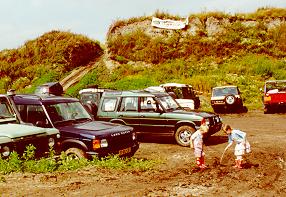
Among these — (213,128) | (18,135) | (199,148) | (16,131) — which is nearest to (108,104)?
(213,128)

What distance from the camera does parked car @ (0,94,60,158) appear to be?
8.79 meters

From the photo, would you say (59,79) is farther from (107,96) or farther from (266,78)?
(107,96)

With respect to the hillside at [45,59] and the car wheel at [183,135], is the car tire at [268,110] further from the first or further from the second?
the hillside at [45,59]

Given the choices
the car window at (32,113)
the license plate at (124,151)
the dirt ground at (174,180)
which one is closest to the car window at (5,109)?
the car window at (32,113)

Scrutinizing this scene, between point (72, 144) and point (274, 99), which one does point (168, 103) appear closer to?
point (72, 144)

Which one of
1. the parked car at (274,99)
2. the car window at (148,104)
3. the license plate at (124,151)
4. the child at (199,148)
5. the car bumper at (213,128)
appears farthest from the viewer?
the parked car at (274,99)

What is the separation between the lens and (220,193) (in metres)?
7.63

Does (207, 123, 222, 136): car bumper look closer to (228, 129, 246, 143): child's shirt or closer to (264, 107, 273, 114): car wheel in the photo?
(228, 129, 246, 143): child's shirt

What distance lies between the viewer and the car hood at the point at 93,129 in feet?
33.0

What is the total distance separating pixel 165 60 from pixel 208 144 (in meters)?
22.8

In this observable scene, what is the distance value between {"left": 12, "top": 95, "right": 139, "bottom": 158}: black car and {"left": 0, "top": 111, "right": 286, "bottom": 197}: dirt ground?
0.80 metres

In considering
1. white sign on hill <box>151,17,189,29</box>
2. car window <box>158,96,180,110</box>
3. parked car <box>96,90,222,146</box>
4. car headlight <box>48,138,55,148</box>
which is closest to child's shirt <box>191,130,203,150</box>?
parked car <box>96,90,222,146</box>

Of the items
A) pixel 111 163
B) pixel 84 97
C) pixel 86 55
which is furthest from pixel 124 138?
pixel 86 55

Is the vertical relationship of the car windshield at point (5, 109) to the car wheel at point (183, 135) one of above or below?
above
